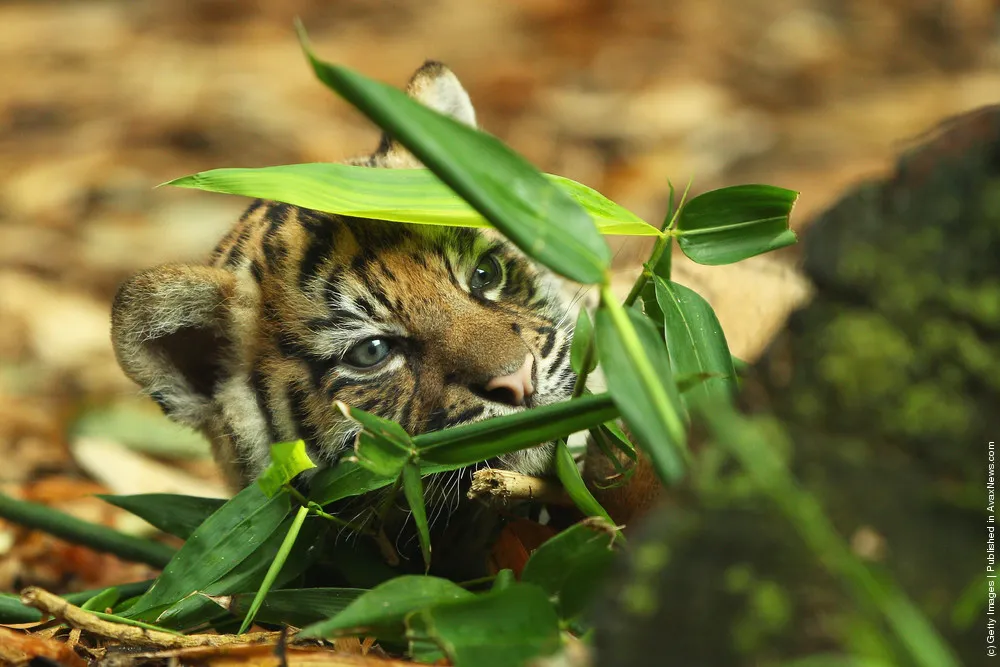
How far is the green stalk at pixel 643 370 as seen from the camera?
170 cm

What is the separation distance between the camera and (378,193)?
2.50 m

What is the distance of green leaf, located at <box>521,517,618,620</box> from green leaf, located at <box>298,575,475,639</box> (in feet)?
0.52

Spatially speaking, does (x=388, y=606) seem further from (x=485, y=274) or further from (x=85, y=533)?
(x=85, y=533)

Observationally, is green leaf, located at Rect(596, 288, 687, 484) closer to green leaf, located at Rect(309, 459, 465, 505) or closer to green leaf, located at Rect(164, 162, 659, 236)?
green leaf, located at Rect(164, 162, 659, 236)

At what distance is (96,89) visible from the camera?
872cm

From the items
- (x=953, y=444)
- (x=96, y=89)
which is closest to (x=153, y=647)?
(x=953, y=444)

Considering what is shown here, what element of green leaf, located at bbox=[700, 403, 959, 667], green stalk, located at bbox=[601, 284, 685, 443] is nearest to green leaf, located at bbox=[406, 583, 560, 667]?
green stalk, located at bbox=[601, 284, 685, 443]

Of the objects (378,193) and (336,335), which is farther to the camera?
(336,335)

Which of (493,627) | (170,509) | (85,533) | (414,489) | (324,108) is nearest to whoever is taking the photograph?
(493,627)

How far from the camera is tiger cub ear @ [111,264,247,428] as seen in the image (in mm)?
3186

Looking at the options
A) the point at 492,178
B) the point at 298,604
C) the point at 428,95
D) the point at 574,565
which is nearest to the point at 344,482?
the point at 298,604

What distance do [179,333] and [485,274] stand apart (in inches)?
40.6

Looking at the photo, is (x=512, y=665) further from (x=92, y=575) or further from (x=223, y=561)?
(x=92, y=575)

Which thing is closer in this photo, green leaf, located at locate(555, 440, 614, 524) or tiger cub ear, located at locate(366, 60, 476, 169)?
green leaf, located at locate(555, 440, 614, 524)
